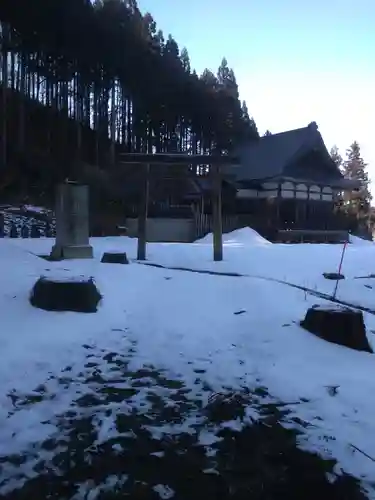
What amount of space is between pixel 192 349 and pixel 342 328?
165 cm

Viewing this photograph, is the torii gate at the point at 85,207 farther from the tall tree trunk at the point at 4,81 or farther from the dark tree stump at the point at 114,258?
the tall tree trunk at the point at 4,81

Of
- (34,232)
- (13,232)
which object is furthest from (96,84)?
(13,232)

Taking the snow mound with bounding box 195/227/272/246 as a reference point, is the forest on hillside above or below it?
above

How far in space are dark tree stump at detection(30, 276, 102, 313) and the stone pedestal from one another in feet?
13.7

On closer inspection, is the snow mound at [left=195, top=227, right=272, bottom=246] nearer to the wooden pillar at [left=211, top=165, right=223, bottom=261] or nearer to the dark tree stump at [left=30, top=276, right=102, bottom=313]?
the wooden pillar at [left=211, top=165, right=223, bottom=261]

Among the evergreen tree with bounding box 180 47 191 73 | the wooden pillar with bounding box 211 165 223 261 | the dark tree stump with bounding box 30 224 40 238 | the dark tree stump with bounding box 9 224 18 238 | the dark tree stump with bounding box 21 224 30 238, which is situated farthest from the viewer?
the evergreen tree with bounding box 180 47 191 73

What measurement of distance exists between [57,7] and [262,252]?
58.8 feet

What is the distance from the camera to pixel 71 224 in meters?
10.3

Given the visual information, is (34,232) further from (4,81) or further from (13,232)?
(4,81)

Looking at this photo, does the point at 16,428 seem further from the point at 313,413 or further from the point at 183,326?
the point at 183,326

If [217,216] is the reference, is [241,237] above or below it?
below

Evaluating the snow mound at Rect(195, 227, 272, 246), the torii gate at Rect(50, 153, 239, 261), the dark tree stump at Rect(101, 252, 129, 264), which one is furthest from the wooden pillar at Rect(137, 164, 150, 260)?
the snow mound at Rect(195, 227, 272, 246)

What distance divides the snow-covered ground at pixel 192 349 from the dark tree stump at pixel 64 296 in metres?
0.16

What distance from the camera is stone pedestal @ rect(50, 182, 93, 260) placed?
33.4ft
